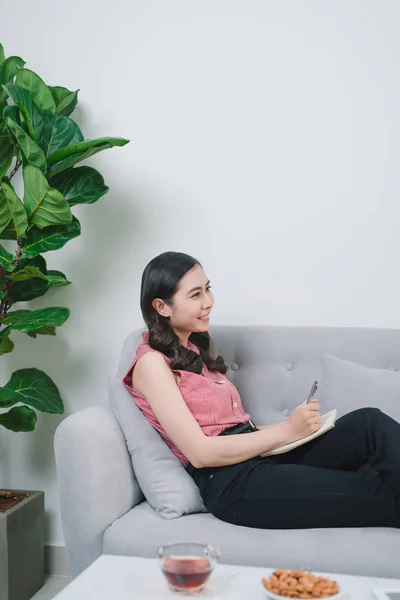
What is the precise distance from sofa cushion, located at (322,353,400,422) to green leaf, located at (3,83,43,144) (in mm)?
1232

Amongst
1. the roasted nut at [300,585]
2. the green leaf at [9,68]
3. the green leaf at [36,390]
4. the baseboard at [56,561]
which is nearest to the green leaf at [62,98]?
the green leaf at [9,68]

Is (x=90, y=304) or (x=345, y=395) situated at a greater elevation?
(x=90, y=304)

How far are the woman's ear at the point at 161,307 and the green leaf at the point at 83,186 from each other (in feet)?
1.59

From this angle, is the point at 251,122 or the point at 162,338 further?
the point at 251,122

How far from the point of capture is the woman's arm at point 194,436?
1740 millimetres

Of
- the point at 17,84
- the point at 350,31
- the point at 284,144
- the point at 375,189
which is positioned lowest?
the point at 375,189

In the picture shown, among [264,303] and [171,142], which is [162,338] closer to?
[264,303]

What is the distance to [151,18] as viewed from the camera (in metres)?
2.54

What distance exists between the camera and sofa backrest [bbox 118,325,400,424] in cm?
216

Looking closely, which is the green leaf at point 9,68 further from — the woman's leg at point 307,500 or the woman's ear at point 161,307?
the woman's leg at point 307,500

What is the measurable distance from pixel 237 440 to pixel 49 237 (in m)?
0.98

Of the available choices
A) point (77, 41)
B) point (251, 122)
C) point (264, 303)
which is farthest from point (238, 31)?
point (264, 303)

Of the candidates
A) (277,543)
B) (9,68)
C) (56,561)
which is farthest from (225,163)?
(56,561)

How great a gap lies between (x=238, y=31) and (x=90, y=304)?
119 cm
